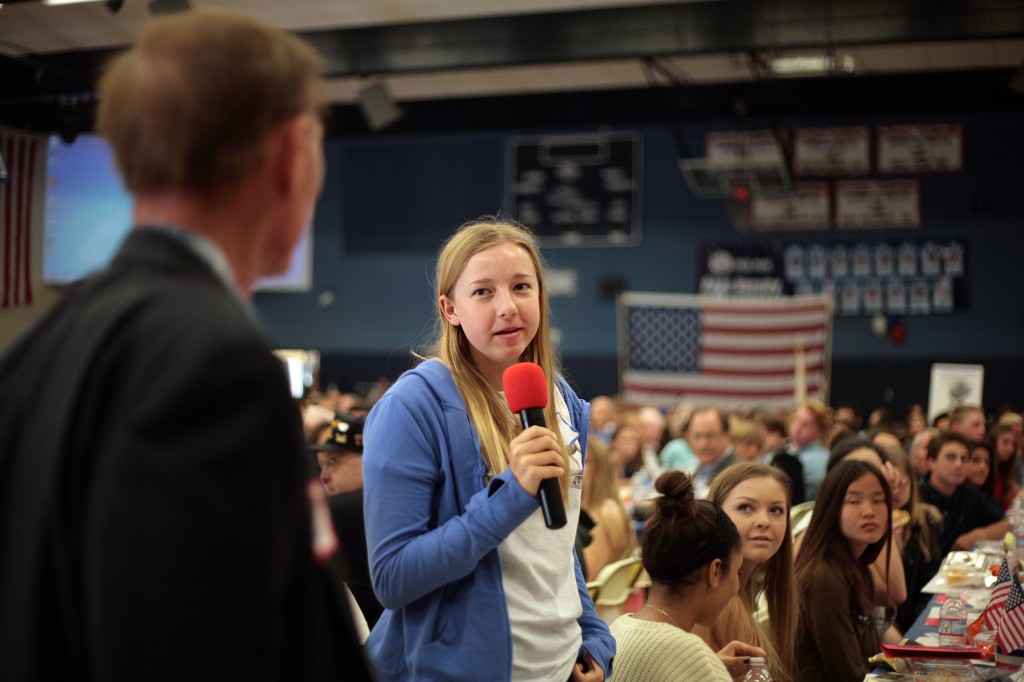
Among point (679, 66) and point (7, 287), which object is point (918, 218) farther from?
point (7, 287)

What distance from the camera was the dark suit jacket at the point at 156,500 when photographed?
81 centimetres

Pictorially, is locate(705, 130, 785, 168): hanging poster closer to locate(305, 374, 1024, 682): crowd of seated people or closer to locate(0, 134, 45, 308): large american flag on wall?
locate(305, 374, 1024, 682): crowd of seated people

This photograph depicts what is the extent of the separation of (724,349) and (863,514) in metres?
11.0

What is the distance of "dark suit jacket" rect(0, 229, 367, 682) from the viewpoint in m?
0.81

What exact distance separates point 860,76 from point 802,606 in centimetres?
1304

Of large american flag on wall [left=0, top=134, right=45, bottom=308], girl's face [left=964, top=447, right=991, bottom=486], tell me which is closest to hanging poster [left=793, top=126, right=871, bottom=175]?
girl's face [left=964, top=447, right=991, bottom=486]

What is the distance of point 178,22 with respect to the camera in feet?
3.12

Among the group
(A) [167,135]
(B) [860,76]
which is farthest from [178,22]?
(B) [860,76]

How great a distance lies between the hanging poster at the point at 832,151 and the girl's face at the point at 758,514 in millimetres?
13007

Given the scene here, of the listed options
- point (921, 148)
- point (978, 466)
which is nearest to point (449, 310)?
point (978, 466)

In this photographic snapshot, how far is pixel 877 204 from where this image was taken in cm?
1554

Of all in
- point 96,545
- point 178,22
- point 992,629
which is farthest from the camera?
point 992,629

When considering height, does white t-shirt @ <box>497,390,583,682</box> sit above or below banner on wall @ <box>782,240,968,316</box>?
below

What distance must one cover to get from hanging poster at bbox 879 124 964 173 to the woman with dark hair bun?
13.8 meters
